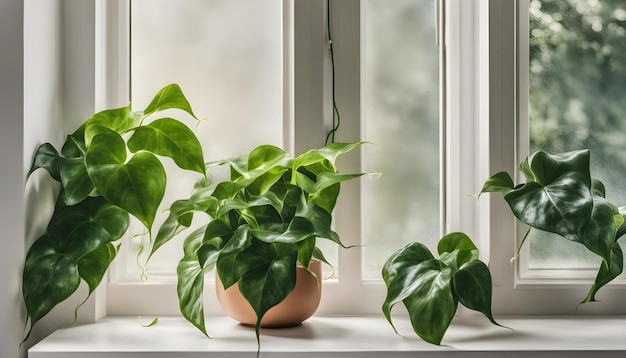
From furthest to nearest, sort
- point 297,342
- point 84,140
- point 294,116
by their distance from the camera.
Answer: point 294,116, point 84,140, point 297,342

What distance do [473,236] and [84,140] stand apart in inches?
31.0

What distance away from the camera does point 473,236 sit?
1.31 m

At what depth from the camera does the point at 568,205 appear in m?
1.02

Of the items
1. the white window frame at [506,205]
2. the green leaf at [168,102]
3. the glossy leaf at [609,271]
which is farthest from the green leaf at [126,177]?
the glossy leaf at [609,271]

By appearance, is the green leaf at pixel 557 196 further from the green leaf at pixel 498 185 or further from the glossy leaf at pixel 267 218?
the glossy leaf at pixel 267 218

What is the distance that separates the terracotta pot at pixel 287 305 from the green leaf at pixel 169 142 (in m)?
0.23

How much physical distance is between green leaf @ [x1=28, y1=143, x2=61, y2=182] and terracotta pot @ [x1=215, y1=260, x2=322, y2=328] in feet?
1.19

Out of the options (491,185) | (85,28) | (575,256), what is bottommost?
(575,256)

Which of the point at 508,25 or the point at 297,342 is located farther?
the point at 508,25

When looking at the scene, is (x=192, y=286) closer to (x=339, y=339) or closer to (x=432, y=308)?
(x=339, y=339)

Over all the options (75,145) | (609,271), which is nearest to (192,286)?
(75,145)

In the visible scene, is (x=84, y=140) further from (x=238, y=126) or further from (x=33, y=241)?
(x=238, y=126)

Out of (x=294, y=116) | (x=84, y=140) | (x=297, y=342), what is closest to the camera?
(x=297, y=342)

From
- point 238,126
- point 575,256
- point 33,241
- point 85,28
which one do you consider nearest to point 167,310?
point 33,241
